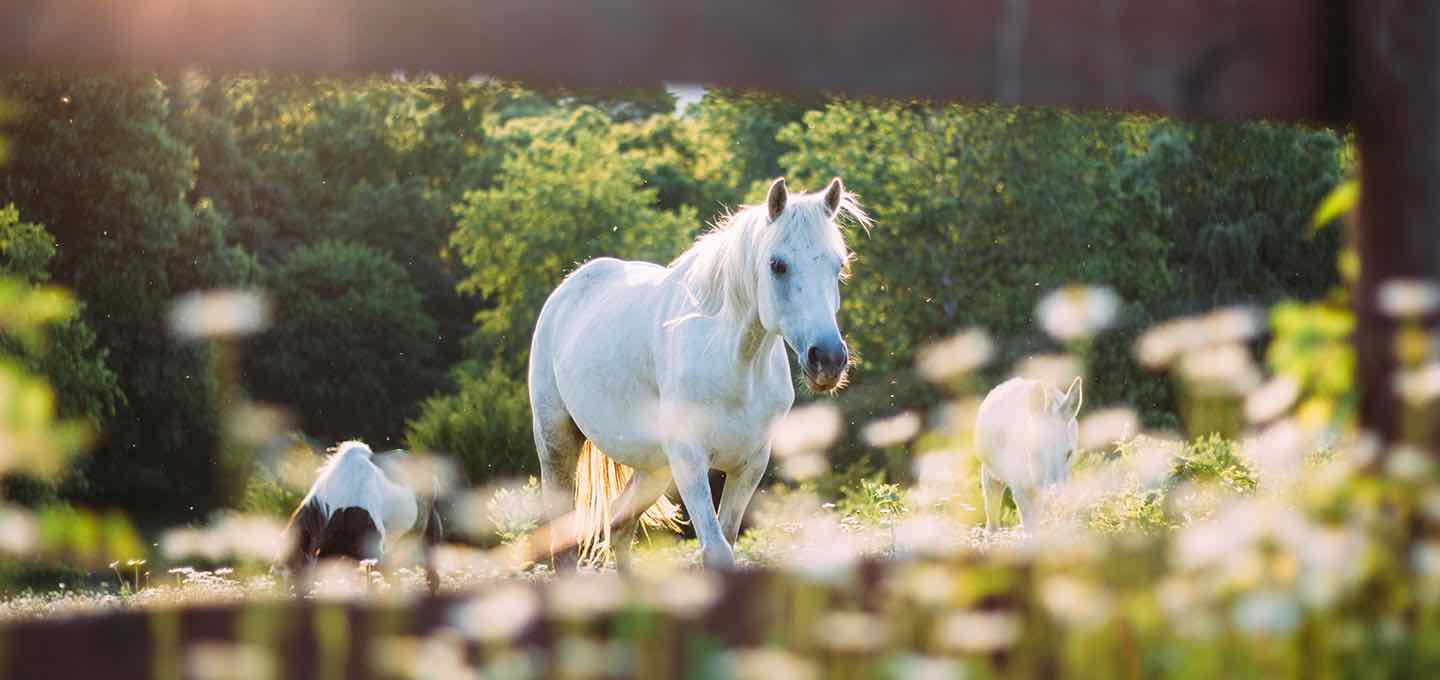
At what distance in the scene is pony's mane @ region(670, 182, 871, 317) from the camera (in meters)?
5.05

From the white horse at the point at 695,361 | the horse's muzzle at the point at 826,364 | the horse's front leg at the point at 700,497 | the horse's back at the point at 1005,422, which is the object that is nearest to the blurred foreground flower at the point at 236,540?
the horse's muzzle at the point at 826,364

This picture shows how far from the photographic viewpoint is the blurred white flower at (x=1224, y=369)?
1.82m

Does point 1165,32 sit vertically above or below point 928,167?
below

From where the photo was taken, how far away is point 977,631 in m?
1.57

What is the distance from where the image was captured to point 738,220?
17.6 feet

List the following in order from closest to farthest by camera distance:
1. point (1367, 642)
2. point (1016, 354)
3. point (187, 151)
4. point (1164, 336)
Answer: point (1367, 642) → point (1164, 336) → point (1016, 354) → point (187, 151)

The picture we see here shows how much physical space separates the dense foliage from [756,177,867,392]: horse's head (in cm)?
1038

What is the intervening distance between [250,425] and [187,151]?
6553 millimetres

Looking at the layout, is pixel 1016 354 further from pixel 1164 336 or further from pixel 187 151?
pixel 1164 336

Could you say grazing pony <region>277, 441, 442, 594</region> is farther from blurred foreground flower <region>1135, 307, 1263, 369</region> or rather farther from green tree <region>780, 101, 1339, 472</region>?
green tree <region>780, 101, 1339, 472</region>

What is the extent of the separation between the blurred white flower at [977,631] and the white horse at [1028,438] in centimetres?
667

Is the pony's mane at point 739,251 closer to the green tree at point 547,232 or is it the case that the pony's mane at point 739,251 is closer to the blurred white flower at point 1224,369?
the blurred white flower at point 1224,369

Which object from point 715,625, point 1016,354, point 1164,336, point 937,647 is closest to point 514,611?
point 715,625

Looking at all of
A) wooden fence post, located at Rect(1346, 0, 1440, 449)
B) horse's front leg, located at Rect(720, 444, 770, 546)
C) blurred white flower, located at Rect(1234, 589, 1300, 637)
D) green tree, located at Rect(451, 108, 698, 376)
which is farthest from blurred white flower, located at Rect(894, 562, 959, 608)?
green tree, located at Rect(451, 108, 698, 376)
